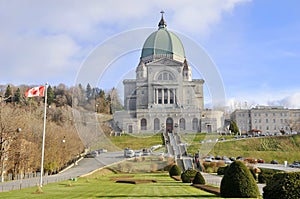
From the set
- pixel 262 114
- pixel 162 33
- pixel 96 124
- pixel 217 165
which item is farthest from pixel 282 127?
pixel 96 124

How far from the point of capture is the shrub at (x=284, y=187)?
42.3 ft

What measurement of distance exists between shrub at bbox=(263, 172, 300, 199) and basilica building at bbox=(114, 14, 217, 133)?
65.4 meters

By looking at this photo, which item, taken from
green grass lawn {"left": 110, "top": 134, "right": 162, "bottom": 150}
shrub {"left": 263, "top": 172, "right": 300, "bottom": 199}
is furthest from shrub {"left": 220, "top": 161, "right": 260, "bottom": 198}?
green grass lawn {"left": 110, "top": 134, "right": 162, "bottom": 150}

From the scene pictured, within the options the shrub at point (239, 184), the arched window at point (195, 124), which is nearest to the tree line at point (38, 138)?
the shrub at point (239, 184)

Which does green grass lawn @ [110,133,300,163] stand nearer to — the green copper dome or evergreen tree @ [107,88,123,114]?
evergreen tree @ [107,88,123,114]

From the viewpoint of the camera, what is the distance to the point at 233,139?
70.4m

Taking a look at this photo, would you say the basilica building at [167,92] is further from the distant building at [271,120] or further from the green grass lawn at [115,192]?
the green grass lawn at [115,192]

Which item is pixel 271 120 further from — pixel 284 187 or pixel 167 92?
pixel 284 187

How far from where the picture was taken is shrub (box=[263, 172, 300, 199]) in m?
12.9

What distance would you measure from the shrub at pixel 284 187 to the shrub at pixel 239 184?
2968 mm

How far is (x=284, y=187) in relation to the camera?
13.0 metres

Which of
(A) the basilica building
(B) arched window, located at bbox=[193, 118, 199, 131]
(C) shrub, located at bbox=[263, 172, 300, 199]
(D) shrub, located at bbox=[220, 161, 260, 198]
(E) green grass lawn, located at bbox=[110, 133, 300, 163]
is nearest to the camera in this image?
(C) shrub, located at bbox=[263, 172, 300, 199]

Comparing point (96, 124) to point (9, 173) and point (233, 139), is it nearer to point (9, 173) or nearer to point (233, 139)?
point (9, 173)

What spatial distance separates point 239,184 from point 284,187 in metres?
3.95
